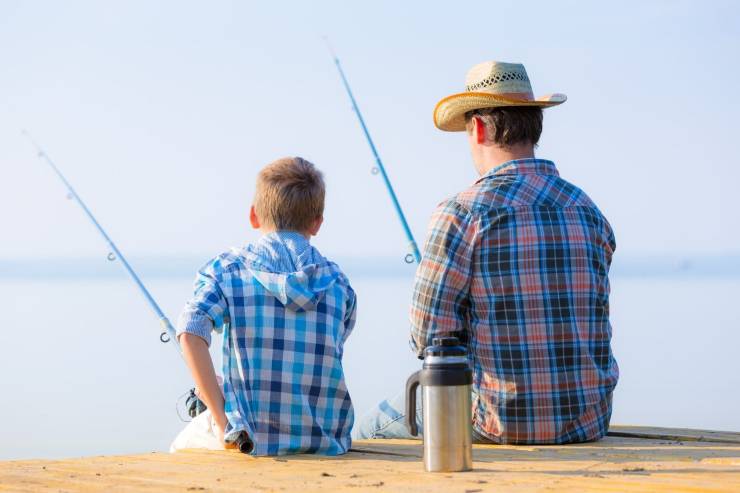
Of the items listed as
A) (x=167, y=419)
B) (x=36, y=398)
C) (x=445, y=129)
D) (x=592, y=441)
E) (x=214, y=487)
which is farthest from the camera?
(x=36, y=398)

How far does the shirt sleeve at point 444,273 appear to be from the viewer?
3059 millimetres

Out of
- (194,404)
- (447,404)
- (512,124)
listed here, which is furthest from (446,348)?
(194,404)

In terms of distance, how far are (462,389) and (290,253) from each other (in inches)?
27.8

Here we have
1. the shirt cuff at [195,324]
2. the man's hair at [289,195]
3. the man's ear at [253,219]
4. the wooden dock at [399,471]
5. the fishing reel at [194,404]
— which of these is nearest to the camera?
the wooden dock at [399,471]

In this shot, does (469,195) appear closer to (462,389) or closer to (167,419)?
(462,389)

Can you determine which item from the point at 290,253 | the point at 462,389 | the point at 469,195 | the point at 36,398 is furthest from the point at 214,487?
the point at 36,398

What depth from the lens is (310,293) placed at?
308 centimetres

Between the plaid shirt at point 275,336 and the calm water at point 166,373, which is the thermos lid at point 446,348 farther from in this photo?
the calm water at point 166,373

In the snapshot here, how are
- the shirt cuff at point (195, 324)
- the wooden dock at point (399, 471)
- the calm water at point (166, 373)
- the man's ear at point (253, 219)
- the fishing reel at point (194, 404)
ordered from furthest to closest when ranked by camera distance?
the calm water at point (166, 373), the fishing reel at point (194, 404), the man's ear at point (253, 219), the shirt cuff at point (195, 324), the wooden dock at point (399, 471)

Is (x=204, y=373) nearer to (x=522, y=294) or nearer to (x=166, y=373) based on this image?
(x=522, y=294)

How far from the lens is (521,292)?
3.08 meters

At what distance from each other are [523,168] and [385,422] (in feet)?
2.95

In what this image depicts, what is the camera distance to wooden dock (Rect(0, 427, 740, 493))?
8.23 feet

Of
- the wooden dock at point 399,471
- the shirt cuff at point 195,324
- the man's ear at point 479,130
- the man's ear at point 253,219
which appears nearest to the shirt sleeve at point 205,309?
the shirt cuff at point 195,324
